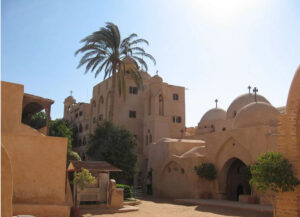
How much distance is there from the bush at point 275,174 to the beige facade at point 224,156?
6625 mm

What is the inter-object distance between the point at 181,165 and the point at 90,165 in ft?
32.6

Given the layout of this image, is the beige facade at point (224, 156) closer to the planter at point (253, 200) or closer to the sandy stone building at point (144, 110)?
the planter at point (253, 200)

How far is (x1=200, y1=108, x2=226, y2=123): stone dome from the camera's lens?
35.2 meters

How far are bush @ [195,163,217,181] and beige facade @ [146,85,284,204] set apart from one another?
40 cm

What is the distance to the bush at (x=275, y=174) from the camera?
10.0 metres

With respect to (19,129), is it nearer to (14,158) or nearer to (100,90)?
(14,158)

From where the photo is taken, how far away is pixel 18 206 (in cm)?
1124

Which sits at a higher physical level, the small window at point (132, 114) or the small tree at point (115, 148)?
the small window at point (132, 114)

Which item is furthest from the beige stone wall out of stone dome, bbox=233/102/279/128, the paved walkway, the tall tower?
the tall tower

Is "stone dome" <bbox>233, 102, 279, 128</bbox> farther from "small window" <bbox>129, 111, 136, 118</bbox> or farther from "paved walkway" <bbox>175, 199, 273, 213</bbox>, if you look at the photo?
"small window" <bbox>129, 111, 136, 118</bbox>

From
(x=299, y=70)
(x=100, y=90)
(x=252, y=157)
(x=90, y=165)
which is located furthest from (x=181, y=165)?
(x=100, y=90)

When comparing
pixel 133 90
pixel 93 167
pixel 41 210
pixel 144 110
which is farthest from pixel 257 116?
pixel 133 90

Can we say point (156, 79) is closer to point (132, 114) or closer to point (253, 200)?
point (132, 114)

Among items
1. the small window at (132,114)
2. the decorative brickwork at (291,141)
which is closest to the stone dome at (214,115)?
the small window at (132,114)
